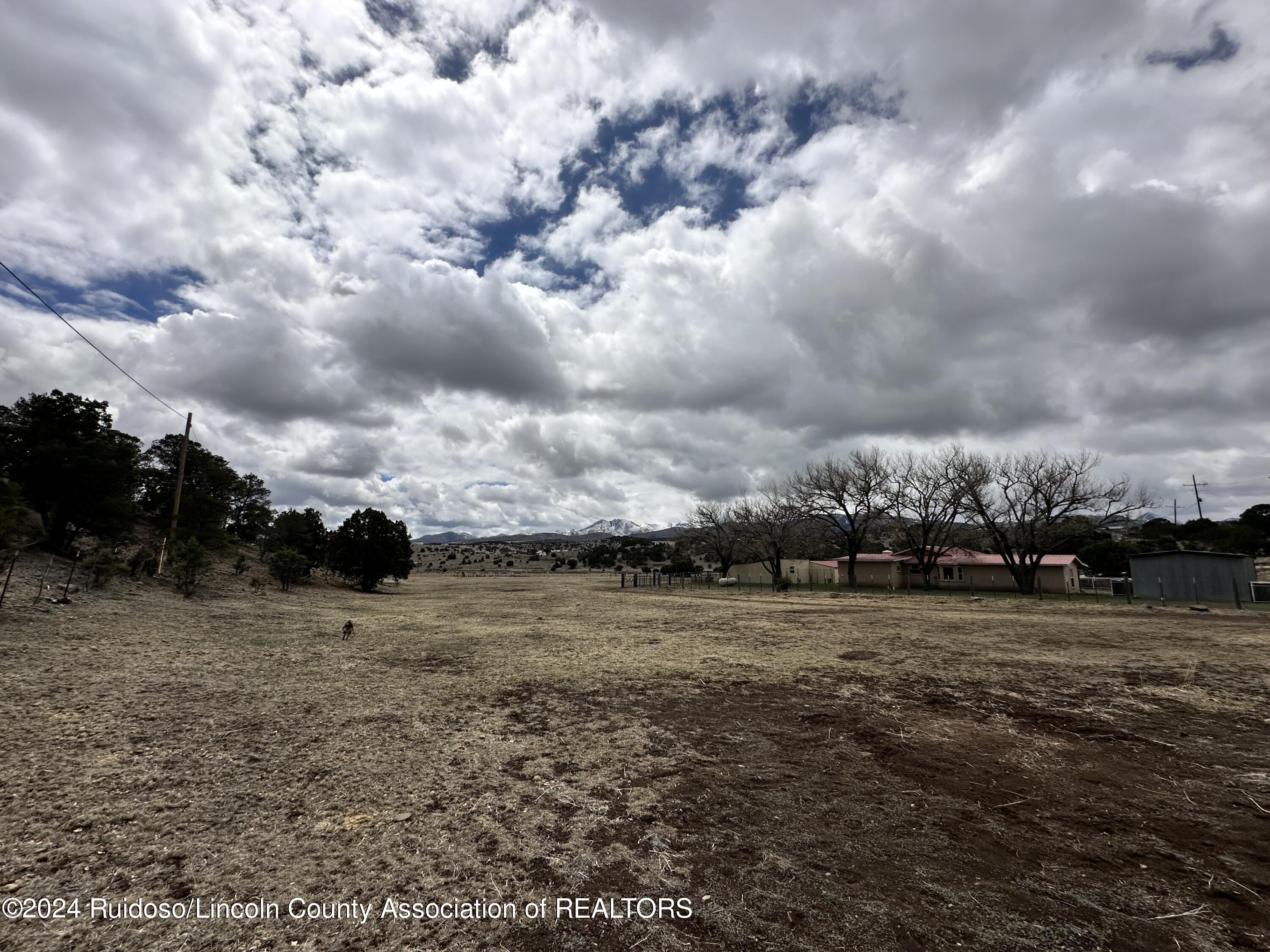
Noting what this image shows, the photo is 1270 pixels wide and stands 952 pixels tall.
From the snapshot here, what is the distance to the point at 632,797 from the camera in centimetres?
528

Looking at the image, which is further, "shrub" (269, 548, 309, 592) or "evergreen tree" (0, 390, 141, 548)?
"shrub" (269, 548, 309, 592)

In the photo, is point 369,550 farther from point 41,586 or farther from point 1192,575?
point 1192,575

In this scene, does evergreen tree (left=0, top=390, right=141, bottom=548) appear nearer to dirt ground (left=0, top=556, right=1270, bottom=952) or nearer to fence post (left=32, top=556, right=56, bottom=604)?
fence post (left=32, top=556, right=56, bottom=604)

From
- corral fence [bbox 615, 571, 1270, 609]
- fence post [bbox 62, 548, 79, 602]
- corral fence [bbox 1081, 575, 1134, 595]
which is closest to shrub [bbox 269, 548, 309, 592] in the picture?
fence post [bbox 62, 548, 79, 602]

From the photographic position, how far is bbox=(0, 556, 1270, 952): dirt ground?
3438 millimetres

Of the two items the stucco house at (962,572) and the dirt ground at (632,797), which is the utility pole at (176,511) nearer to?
the dirt ground at (632,797)

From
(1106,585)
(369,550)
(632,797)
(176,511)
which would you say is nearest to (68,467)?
(176,511)

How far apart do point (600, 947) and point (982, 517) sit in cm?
4769

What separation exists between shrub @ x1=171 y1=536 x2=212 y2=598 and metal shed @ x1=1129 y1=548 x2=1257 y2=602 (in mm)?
51408

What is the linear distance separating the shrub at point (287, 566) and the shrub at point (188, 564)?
883 centimetres

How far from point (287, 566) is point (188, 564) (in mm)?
10369

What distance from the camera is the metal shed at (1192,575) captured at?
3359 cm

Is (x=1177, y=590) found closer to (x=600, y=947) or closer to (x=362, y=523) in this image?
(x=600, y=947)

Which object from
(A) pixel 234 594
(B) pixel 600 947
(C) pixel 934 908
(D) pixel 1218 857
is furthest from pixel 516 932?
(A) pixel 234 594
